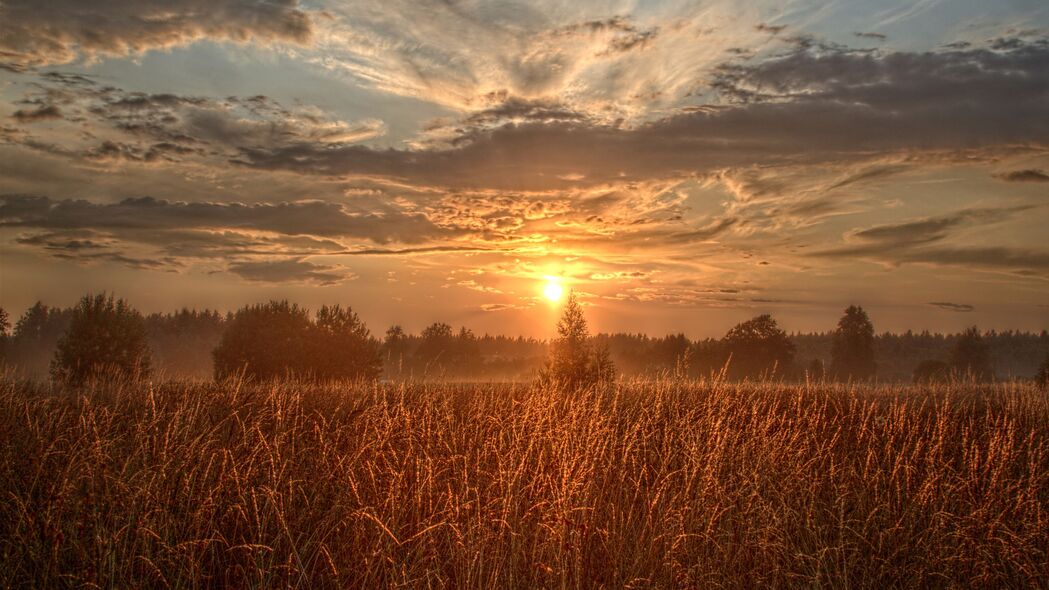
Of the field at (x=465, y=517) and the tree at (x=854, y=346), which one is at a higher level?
the tree at (x=854, y=346)

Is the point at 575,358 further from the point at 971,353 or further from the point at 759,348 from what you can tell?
the point at 971,353

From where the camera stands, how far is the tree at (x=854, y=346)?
68.4 metres

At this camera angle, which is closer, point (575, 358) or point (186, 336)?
point (575, 358)

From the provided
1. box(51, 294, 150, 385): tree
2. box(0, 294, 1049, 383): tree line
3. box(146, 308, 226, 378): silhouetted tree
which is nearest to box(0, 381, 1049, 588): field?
box(0, 294, 1049, 383): tree line

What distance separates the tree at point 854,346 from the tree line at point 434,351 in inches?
4.9

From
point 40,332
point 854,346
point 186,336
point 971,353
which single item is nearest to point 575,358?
point 854,346

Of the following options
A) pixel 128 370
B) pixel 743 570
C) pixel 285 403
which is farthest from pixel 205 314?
pixel 743 570

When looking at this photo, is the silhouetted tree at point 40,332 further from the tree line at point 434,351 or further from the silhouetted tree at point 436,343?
the silhouetted tree at point 436,343

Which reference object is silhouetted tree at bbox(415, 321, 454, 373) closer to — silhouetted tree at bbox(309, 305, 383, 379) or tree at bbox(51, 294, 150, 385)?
silhouetted tree at bbox(309, 305, 383, 379)

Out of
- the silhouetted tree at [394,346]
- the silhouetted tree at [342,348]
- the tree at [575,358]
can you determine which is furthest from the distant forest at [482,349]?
the tree at [575,358]

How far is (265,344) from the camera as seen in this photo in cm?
4838

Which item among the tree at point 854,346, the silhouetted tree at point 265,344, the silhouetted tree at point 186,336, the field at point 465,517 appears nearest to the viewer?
the field at point 465,517

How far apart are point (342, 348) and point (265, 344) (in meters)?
5.83

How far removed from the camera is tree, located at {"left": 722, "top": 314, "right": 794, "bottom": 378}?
6319 cm
